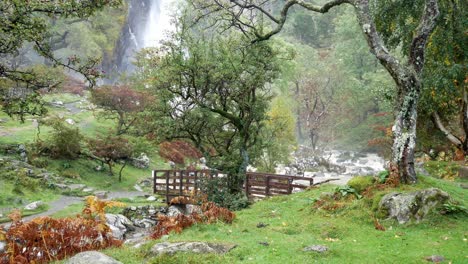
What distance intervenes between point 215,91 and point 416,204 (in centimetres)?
1032

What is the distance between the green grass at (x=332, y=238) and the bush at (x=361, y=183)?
86cm

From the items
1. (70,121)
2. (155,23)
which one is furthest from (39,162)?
(155,23)

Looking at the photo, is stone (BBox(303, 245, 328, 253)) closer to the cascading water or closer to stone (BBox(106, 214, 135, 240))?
stone (BBox(106, 214, 135, 240))

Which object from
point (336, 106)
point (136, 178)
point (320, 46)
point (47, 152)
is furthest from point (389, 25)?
point (320, 46)

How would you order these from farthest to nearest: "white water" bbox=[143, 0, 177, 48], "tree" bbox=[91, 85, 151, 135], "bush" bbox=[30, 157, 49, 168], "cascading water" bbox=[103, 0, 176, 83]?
1. "white water" bbox=[143, 0, 177, 48]
2. "cascading water" bbox=[103, 0, 176, 83]
3. "tree" bbox=[91, 85, 151, 135]
4. "bush" bbox=[30, 157, 49, 168]

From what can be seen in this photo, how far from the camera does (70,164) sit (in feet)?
84.3

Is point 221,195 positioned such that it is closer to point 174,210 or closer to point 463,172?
point 174,210

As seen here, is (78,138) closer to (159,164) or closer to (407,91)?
(159,164)

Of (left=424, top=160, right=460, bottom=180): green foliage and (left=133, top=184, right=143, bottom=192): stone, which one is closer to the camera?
(left=424, top=160, right=460, bottom=180): green foliage

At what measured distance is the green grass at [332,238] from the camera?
7.56 metres

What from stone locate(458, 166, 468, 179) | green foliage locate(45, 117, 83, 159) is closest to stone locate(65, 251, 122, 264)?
stone locate(458, 166, 468, 179)

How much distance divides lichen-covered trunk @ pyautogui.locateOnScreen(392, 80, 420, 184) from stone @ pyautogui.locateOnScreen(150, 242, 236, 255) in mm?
5340

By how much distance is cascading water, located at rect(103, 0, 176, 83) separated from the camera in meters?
57.6

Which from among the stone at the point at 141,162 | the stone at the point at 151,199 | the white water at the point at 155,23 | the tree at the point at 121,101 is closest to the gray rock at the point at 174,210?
the stone at the point at 151,199
